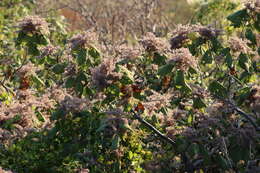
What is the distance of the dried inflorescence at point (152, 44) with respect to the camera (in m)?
3.68

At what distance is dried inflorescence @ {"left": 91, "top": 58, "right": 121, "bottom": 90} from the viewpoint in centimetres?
338

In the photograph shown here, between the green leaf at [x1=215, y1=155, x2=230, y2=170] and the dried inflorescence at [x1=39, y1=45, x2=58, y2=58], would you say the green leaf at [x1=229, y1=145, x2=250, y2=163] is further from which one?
the dried inflorescence at [x1=39, y1=45, x2=58, y2=58]

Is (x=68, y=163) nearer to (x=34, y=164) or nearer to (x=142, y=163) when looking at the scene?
(x=34, y=164)

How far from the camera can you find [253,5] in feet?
12.8

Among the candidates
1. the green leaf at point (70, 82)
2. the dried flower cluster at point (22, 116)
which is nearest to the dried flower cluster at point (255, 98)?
→ the green leaf at point (70, 82)

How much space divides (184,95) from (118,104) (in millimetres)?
663

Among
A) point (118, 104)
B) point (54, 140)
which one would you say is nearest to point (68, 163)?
point (54, 140)

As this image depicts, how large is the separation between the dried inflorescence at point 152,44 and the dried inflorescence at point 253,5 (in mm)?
836

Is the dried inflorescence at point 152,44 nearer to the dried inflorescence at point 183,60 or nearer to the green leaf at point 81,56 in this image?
the dried inflorescence at point 183,60

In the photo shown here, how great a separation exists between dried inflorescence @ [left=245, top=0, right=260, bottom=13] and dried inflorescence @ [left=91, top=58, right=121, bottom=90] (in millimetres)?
1375

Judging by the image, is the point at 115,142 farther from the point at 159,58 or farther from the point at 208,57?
the point at 208,57

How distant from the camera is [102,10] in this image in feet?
39.7

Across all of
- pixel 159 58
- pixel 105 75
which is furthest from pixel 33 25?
pixel 159 58

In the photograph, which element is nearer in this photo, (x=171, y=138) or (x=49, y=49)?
(x=171, y=138)
